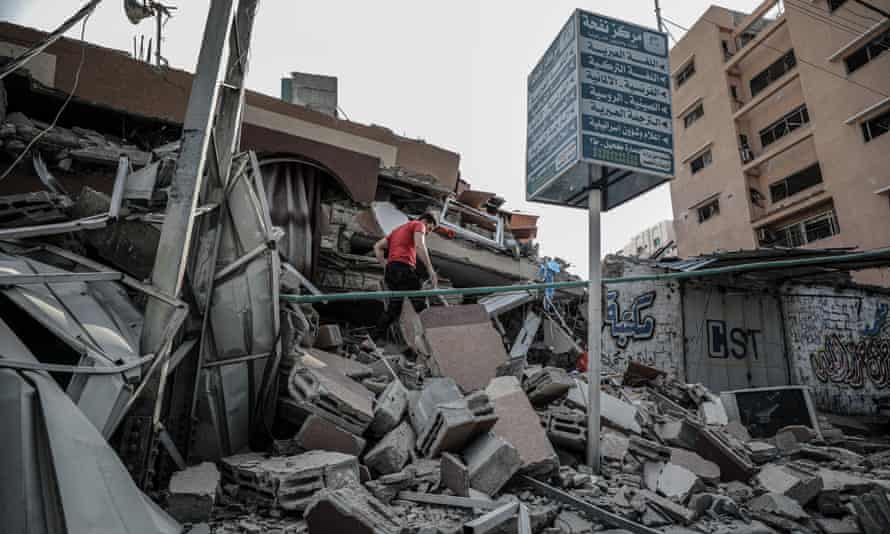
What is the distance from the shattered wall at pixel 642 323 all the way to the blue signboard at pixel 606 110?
309 inches

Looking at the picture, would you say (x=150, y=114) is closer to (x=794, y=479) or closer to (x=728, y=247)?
(x=794, y=479)

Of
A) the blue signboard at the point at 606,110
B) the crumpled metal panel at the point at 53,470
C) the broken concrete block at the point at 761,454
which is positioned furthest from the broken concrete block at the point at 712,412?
the crumpled metal panel at the point at 53,470

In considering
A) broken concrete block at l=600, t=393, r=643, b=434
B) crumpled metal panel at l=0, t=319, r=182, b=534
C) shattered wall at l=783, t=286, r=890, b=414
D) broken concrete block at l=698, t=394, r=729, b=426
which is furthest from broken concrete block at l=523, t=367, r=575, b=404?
shattered wall at l=783, t=286, r=890, b=414

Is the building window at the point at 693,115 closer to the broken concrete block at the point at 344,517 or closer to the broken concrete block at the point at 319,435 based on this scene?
the broken concrete block at the point at 319,435

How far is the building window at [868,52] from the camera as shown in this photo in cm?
1626

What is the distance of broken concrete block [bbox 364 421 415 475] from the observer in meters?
2.80

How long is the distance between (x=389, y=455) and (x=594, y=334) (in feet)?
5.70

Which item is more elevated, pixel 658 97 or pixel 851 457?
pixel 658 97

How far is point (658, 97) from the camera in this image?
11.3 ft

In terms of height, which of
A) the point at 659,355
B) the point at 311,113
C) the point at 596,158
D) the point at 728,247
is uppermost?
the point at 728,247

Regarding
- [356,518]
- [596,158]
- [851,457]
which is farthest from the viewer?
[851,457]

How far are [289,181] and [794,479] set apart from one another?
707 centimetres

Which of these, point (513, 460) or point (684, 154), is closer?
point (513, 460)

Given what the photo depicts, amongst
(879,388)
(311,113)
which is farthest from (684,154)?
(311,113)
